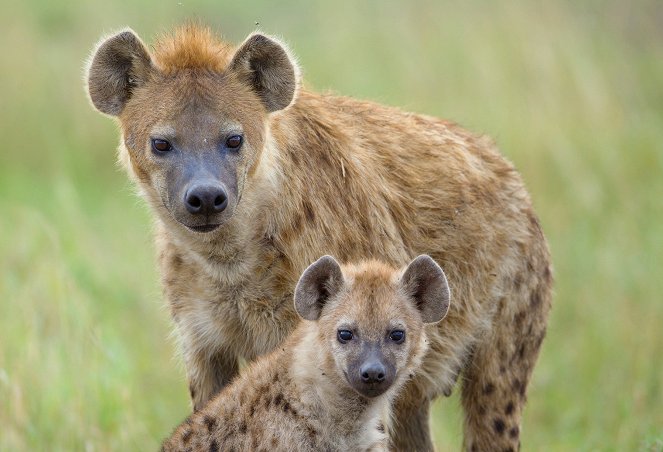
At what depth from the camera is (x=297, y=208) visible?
5605mm

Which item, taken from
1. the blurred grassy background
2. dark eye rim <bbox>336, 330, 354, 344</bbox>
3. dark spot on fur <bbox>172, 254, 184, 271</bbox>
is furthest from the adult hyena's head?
the blurred grassy background

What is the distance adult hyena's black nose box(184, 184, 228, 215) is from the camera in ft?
16.6

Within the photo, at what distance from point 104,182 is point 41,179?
0.67m

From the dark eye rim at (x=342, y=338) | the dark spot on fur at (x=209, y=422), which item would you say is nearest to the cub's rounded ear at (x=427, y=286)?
the dark eye rim at (x=342, y=338)

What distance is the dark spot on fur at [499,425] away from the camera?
20.7 ft

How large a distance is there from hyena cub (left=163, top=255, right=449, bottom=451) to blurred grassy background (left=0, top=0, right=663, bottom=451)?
1.36 metres

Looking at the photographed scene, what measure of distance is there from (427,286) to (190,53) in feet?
4.38

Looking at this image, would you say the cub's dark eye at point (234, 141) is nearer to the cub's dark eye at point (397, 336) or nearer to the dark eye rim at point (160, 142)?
the dark eye rim at point (160, 142)

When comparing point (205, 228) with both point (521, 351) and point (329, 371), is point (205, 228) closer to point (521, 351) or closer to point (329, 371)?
point (329, 371)

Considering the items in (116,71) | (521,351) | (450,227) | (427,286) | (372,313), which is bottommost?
(521,351)

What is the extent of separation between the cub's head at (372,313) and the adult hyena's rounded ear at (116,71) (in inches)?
43.0

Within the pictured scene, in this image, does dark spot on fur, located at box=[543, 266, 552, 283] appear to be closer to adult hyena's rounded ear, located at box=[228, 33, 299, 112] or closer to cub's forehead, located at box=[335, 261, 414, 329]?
cub's forehead, located at box=[335, 261, 414, 329]

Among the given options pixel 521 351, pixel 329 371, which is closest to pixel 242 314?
pixel 329 371

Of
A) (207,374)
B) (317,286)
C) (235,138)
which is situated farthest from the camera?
(207,374)
